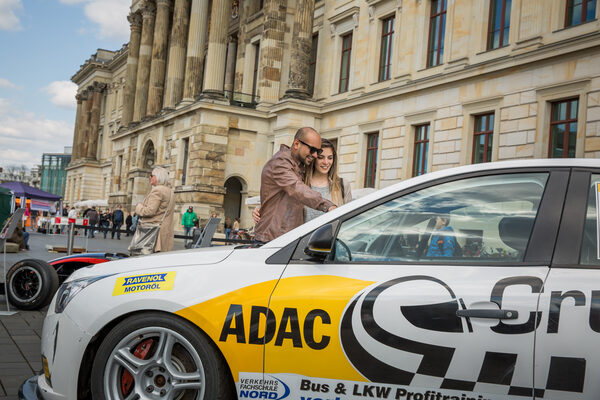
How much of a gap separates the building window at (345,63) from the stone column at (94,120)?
45276 mm

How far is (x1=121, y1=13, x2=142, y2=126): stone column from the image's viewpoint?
45188mm

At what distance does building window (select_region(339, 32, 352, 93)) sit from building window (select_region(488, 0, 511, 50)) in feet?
27.8

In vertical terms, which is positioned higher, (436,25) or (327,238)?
(436,25)

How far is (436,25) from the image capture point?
23.5 metres

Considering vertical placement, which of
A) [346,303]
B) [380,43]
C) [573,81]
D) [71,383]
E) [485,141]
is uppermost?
[380,43]

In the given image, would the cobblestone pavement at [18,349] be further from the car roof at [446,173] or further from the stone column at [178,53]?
the stone column at [178,53]

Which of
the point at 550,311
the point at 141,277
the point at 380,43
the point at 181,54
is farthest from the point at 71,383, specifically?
the point at 181,54

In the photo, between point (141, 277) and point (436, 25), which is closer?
point (141, 277)

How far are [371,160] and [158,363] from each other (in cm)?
2346

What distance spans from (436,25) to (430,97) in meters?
3.02

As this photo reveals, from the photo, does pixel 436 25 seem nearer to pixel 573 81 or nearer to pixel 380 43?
pixel 380 43

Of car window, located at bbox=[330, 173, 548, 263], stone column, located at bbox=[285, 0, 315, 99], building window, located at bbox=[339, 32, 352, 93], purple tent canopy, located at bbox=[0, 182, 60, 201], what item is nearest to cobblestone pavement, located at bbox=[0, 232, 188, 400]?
car window, located at bbox=[330, 173, 548, 263]

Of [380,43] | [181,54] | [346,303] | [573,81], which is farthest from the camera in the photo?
[181,54]

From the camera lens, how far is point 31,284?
7.66 m
